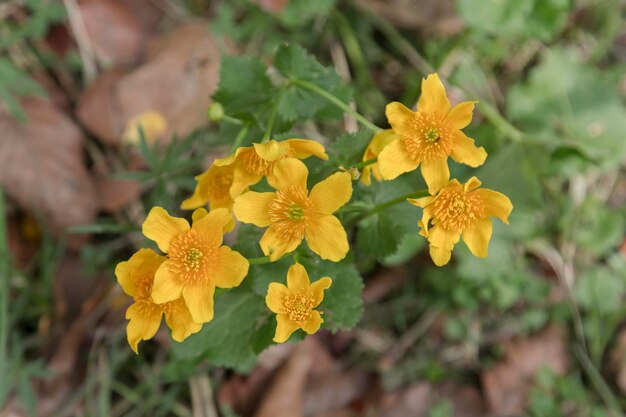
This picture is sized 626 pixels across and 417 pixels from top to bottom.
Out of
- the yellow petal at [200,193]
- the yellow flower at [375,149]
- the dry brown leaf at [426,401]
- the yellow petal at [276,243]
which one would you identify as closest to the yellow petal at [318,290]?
the yellow petal at [276,243]

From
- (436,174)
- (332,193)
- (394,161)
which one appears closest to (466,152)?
(436,174)

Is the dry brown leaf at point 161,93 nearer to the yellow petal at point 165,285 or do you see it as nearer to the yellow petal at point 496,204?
the yellow petal at point 165,285

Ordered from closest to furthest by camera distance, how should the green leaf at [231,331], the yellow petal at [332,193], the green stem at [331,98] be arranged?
the yellow petal at [332,193], the green stem at [331,98], the green leaf at [231,331]

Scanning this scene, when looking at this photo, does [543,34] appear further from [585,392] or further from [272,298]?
[272,298]

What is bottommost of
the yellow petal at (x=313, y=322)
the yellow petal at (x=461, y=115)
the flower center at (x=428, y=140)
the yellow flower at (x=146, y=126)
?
the yellow flower at (x=146, y=126)

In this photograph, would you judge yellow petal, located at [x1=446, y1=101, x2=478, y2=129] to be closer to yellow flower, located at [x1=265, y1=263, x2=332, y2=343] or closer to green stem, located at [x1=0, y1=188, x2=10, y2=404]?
yellow flower, located at [x1=265, y1=263, x2=332, y2=343]

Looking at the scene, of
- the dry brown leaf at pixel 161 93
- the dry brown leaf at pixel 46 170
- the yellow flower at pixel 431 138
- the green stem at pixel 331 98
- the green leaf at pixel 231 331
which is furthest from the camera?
the dry brown leaf at pixel 161 93

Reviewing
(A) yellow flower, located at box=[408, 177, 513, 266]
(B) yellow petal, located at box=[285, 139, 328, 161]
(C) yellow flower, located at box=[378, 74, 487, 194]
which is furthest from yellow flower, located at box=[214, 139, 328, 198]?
(A) yellow flower, located at box=[408, 177, 513, 266]
